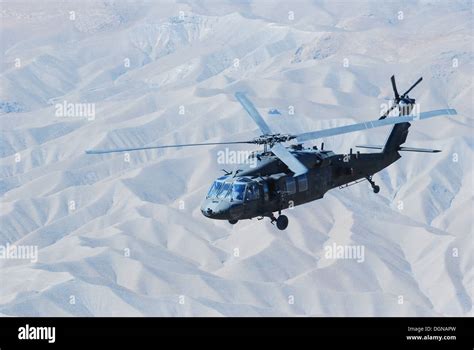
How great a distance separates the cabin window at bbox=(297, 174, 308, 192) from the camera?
56656mm

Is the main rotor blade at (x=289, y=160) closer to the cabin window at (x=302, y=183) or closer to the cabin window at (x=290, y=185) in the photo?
the cabin window at (x=290, y=185)

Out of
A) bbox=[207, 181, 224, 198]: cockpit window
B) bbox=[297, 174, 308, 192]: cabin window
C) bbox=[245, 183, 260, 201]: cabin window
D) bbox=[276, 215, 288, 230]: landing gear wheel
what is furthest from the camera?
bbox=[297, 174, 308, 192]: cabin window

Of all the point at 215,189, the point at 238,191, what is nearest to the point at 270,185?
the point at 238,191

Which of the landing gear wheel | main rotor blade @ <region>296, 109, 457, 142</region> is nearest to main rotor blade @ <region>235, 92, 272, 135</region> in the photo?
main rotor blade @ <region>296, 109, 457, 142</region>

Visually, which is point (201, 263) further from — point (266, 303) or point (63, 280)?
point (63, 280)

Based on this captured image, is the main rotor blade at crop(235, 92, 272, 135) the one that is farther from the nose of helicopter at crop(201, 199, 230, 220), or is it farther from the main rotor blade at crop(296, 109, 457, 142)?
the nose of helicopter at crop(201, 199, 230, 220)

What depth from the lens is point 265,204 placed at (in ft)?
181

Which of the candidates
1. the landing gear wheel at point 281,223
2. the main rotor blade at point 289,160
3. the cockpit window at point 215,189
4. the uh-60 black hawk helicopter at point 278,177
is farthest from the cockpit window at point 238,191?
the main rotor blade at point 289,160

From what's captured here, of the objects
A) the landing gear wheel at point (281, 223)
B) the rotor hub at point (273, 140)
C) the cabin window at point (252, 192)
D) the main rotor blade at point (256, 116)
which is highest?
the main rotor blade at point (256, 116)

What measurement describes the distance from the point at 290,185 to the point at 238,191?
304cm

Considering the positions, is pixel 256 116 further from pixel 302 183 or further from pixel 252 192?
pixel 252 192

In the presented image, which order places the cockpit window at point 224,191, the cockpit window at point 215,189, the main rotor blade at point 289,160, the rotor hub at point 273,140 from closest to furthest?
the main rotor blade at point 289,160 → the cockpit window at point 224,191 → the cockpit window at point 215,189 → the rotor hub at point 273,140

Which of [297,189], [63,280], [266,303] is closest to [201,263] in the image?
[266,303]

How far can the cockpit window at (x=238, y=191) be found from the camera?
54.3 m
